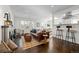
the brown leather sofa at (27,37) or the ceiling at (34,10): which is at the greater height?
the ceiling at (34,10)

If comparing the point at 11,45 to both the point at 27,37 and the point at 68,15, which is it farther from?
the point at 68,15

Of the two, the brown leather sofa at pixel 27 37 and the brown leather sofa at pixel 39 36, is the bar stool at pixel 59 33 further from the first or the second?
the brown leather sofa at pixel 27 37

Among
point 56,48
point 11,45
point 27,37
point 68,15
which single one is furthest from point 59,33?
point 11,45

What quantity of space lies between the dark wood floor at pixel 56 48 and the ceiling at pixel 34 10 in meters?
0.63

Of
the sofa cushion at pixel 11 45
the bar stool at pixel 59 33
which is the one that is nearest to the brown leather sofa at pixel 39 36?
the bar stool at pixel 59 33

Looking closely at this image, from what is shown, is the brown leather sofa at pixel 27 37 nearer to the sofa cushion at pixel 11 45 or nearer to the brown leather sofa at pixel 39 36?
the brown leather sofa at pixel 39 36

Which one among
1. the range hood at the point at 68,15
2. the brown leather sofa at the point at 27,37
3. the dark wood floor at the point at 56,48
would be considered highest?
the range hood at the point at 68,15

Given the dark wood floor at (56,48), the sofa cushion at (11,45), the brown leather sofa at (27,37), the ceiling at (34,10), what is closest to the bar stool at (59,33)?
the dark wood floor at (56,48)

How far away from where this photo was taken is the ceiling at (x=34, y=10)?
282 cm

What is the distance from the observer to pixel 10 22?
9.36 feet
